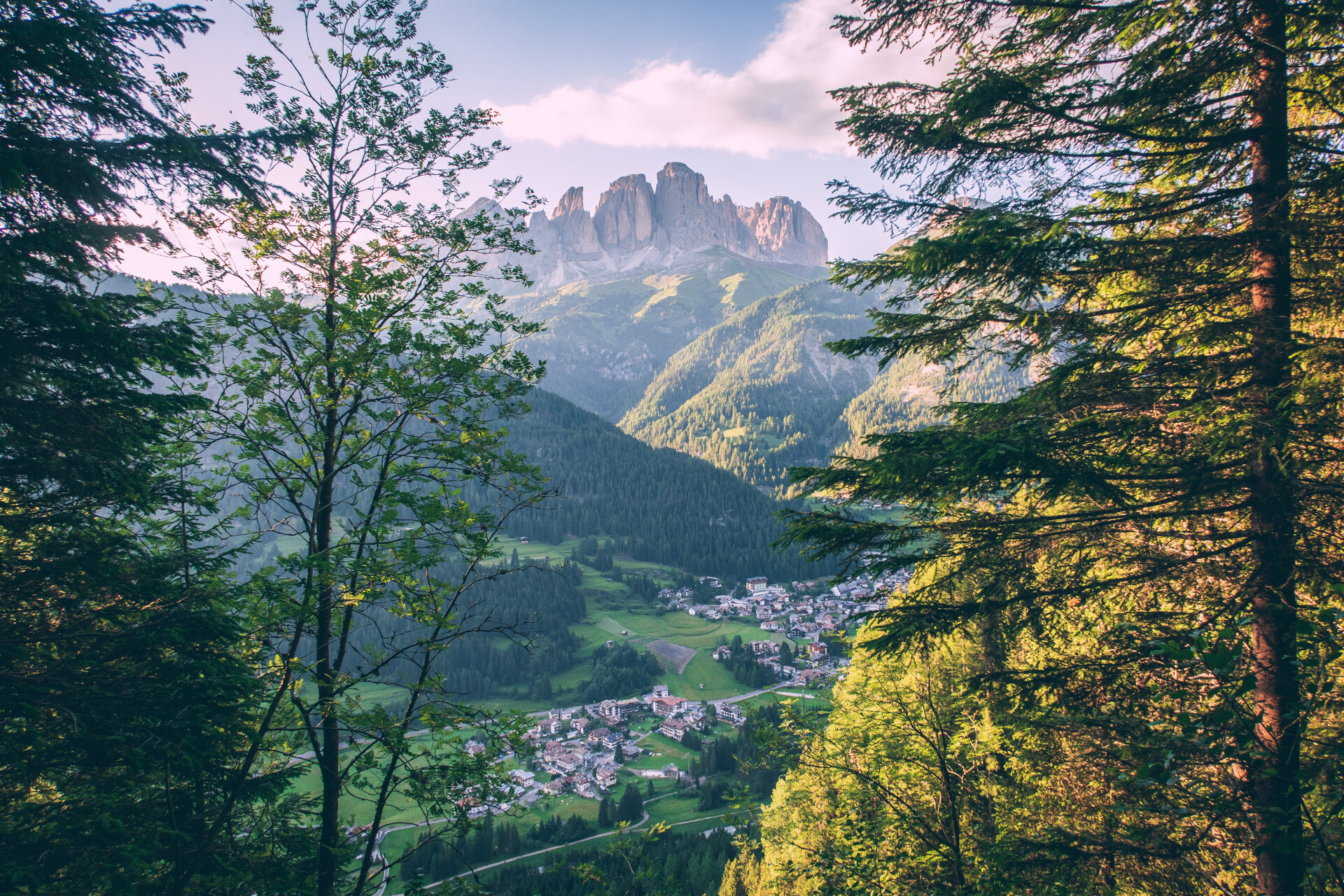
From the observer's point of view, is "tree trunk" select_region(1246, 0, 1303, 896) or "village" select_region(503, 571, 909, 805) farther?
"village" select_region(503, 571, 909, 805)

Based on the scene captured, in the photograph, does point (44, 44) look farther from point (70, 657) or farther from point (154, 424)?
point (70, 657)

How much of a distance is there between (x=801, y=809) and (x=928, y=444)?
44.2ft

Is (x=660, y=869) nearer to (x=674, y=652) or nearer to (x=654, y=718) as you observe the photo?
(x=654, y=718)

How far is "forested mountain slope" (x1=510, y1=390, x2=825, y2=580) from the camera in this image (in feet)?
429

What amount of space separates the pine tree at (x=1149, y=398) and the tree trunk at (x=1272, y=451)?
0.03 m


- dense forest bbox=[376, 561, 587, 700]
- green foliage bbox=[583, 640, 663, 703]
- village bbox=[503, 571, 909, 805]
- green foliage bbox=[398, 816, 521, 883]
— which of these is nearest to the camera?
green foliage bbox=[398, 816, 521, 883]

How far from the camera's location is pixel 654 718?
6931cm

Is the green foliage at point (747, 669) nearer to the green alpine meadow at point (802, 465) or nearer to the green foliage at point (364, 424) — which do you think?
the green alpine meadow at point (802, 465)

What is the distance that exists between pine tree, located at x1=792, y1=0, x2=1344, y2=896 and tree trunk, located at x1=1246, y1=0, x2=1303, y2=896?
0.03m

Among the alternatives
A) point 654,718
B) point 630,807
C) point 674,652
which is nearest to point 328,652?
point 630,807

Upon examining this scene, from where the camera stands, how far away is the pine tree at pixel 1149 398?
4859 mm

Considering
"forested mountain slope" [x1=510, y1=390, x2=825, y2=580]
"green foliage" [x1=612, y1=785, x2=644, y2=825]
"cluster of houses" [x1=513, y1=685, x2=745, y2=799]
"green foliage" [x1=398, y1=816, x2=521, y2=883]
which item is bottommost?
"green foliage" [x1=398, y1=816, x2=521, y2=883]

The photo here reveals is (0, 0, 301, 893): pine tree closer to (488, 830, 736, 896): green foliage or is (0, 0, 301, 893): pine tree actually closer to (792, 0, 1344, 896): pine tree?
(792, 0, 1344, 896): pine tree

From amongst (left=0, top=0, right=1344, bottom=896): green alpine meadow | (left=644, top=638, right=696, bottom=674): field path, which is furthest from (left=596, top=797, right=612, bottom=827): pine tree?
(left=0, top=0, right=1344, bottom=896): green alpine meadow
